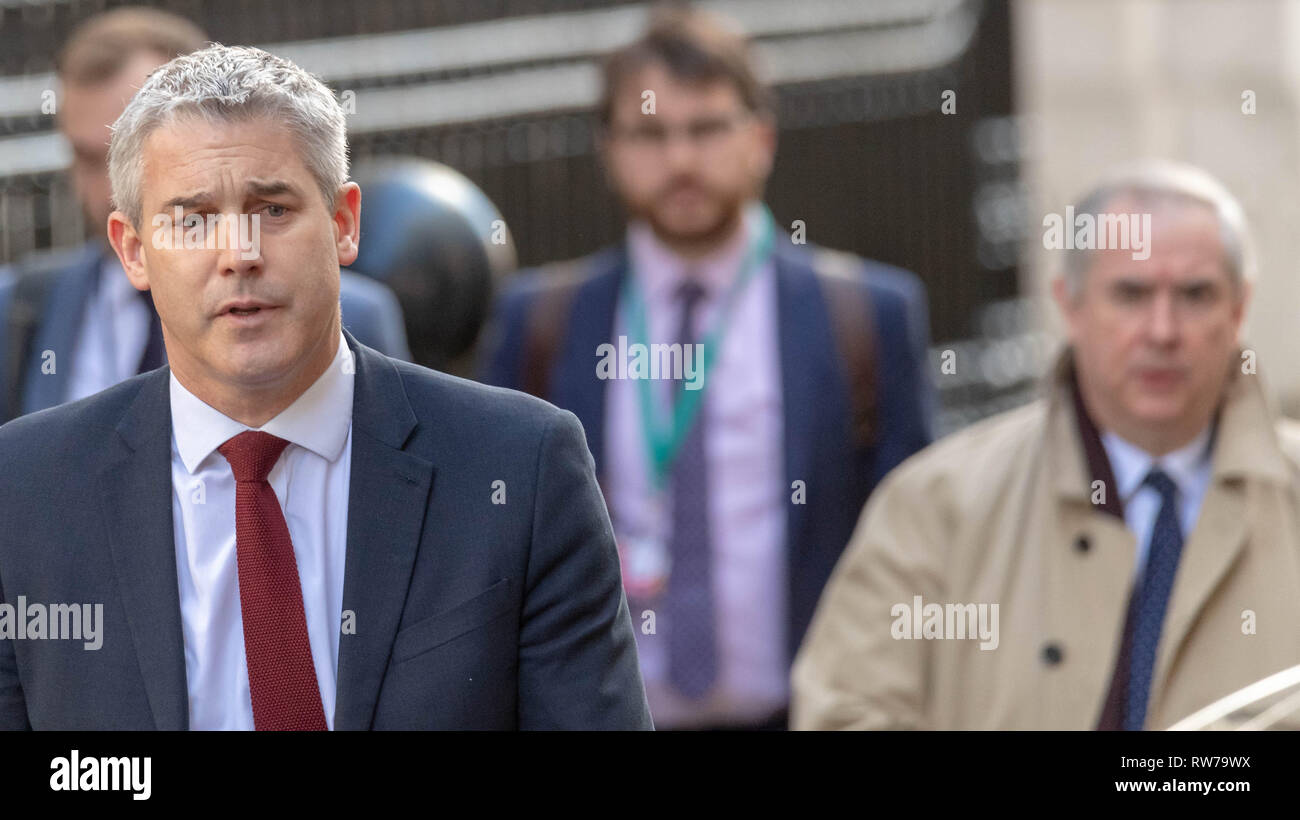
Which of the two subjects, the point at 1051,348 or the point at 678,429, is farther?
the point at 1051,348

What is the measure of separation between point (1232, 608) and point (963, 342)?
12.9 feet

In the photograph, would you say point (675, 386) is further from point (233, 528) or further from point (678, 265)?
point (233, 528)

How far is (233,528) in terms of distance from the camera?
2.68 m

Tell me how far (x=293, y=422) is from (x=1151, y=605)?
1.99 meters

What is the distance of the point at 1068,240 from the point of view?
14.6 ft

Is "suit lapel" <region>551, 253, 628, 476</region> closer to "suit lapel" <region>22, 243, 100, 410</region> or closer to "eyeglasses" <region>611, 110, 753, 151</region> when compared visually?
"eyeglasses" <region>611, 110, 753, 151</region>

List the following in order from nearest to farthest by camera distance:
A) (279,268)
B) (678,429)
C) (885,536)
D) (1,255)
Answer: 1. (279,268)
2. (885,536)
3. (678,429)
4. (1,255)

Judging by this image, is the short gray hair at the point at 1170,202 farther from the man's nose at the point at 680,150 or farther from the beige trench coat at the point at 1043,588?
the man's nose at the point at 680,150

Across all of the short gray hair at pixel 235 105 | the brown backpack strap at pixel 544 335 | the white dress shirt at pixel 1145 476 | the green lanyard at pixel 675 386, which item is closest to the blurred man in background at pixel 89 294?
the brown backpack strap at pixel 544 335

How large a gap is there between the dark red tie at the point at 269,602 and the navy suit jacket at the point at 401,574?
0.23ft

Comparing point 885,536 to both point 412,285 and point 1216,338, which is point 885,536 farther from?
point 412,285

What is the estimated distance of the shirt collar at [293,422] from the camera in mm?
2682
